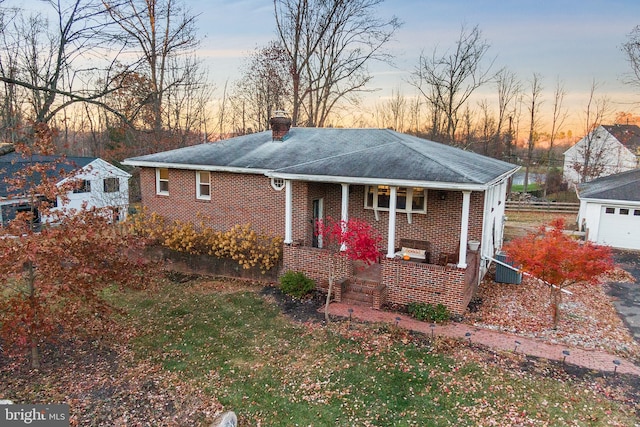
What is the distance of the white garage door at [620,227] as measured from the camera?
18297 mm

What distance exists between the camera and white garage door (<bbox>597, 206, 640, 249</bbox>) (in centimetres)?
1830

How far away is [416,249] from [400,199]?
1.63m

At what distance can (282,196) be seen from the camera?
13516mm

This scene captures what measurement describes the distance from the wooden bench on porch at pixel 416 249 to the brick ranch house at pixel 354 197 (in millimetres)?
41

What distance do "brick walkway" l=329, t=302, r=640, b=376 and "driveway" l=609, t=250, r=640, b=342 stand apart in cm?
200

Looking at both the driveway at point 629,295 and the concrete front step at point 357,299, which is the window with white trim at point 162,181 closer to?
the concrete front step at point 357,299

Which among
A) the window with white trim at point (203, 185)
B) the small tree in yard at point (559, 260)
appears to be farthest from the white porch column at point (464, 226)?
the window with white trim at point (203, 185)

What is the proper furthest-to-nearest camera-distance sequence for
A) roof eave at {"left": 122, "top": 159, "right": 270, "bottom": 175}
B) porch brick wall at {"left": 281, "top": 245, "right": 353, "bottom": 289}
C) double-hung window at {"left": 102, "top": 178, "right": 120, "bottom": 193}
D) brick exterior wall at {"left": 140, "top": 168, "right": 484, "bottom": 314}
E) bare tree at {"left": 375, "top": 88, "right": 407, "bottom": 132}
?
bare tree at {"left": 375, "top": 88, "right": 407, "bottom": 132}, double-hung window at {"left": 102, "top": 178, "right": 120, "bottom": 193}, roof eave at {"left": 122, "top": 159, "right": 270, "bottom": 175}, porch brick wall at {"left": 281, "top": 245, "right": 353, "bottom": 289}, brick exterior wall at {"left": 140, "top": 168, "right": 484, "bottom": 314}

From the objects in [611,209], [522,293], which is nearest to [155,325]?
[522,293]

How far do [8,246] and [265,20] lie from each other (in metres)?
25.6

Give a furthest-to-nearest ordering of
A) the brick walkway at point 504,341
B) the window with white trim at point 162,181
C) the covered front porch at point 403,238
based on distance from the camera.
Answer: the window with white trim at point 162,181 → the covered front porch at point 403,238 → the brick walkway at point 504,341

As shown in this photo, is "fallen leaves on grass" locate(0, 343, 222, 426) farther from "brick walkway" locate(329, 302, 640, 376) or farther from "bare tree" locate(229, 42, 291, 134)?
"bare tree" locate(229, 42, 291, 134)

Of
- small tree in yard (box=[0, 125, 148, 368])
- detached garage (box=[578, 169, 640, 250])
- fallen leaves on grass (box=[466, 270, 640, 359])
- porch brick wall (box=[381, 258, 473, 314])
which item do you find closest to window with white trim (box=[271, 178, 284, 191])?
porch brick wall (box=[381, 258, 473, 314])

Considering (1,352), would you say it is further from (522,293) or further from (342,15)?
(342,15)
